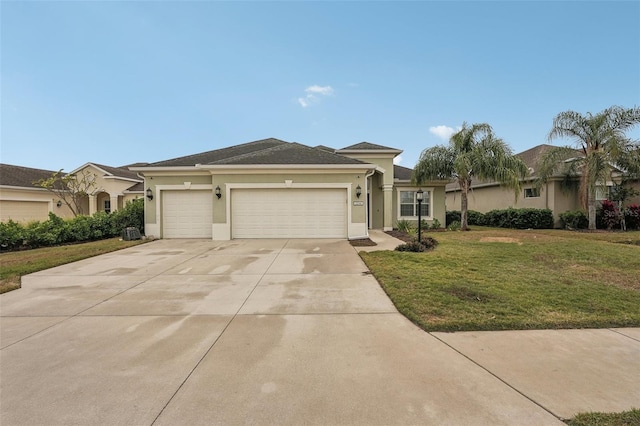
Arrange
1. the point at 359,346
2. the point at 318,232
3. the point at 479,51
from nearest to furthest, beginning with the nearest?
1. the point at 359,346
2. the point at 318,232
3. the point at 479,51

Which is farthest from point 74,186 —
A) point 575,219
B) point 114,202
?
point 575,219

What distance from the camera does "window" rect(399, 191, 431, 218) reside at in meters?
16.7

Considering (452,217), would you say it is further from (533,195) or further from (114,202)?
(114,202)

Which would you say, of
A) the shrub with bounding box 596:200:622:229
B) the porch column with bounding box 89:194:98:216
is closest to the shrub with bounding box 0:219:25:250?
the porch column with bounding box 89:194:98:216

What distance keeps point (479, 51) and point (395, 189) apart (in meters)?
8.06

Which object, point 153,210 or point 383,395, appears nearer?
point 383,395

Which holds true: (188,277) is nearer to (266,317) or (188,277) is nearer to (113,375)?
(266,317)

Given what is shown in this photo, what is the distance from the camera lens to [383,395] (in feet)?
7.75

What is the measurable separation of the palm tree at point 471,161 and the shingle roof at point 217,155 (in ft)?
31.2

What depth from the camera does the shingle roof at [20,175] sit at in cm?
1760

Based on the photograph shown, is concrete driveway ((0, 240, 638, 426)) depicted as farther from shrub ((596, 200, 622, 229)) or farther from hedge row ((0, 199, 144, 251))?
shrub ((596, 200, 622, 229))

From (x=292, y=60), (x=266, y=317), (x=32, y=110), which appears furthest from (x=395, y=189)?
(x=32, y=110)

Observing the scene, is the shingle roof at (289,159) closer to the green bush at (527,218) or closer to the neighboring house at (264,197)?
the neighboring house at (264,197)

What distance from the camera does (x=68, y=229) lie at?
39.4 feet
